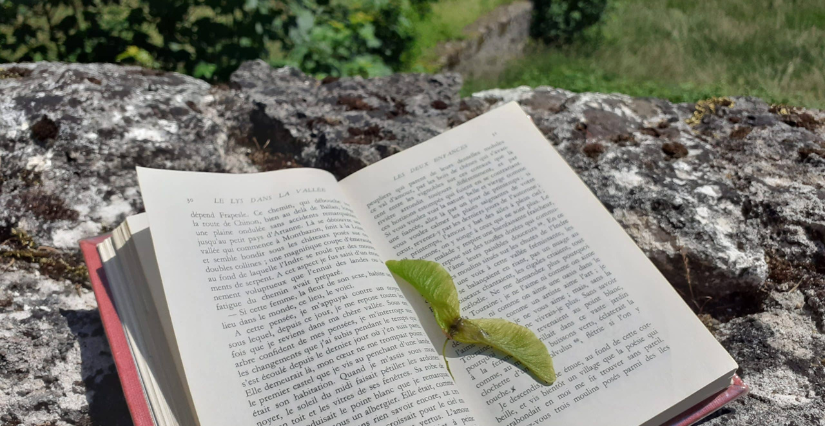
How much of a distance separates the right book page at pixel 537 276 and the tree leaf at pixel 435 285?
0.03 m

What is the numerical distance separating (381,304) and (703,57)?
9.23 ft

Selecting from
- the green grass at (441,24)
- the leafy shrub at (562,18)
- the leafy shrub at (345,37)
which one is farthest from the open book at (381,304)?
the leafy shrub at (562,18)

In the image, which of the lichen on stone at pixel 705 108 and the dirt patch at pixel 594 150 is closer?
the dirt patch at pixel 594 150

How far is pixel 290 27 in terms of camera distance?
2889mm

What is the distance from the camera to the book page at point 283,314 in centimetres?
106

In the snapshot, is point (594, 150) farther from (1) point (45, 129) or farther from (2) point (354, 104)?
(1) point (45, 129)

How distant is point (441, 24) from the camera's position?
19.0ft

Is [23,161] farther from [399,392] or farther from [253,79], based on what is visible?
[399,392]

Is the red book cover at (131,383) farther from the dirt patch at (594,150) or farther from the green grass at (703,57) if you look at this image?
the green grass at (703,57)

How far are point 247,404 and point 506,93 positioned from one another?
5.51 feet

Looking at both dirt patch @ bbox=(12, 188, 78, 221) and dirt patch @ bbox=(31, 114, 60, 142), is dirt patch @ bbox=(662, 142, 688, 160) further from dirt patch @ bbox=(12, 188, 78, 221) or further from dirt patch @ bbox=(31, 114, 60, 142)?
dirt patch @ bbox=(31, 114, 60, 142)

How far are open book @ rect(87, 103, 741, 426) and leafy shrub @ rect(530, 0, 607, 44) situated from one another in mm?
4029

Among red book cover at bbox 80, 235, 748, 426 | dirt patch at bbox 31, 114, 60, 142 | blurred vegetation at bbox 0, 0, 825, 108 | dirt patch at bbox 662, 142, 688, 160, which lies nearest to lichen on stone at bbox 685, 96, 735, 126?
dirt patch at bbox 662, 142, 688, 160

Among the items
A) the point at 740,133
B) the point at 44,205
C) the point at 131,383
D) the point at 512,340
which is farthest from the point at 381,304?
the point at 740,133
